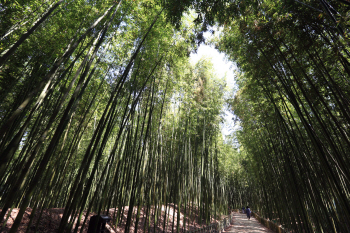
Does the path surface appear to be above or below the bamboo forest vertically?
below

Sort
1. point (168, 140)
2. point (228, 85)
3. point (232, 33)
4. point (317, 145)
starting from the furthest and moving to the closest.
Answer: point (228, 85) → point (168, 140) → point (232, 33) → point (317, 145)

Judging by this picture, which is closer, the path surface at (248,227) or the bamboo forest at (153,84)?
the bamboo forest at (153,84)

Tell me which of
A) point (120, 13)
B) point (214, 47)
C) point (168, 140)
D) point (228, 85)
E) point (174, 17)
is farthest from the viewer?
point (228, 85)

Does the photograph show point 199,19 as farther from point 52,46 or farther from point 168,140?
point 168,140

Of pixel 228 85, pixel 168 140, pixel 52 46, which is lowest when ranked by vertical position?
pixel 168 140

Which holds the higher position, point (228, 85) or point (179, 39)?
point (228, 85)

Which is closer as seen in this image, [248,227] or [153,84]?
[153,84]

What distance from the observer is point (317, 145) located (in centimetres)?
212

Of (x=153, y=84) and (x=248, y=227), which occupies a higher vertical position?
(x=153, y=84)

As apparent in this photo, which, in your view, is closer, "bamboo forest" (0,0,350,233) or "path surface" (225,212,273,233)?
"bamboo forest" (0,0,350,233)

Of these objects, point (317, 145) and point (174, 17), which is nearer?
point (317, 145)

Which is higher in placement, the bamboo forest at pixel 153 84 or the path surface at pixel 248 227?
the bamboo forest at pixel 153 84

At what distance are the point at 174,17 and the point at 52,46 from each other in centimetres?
292

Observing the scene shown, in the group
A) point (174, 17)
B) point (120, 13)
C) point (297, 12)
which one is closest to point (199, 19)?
point (174, 17)
